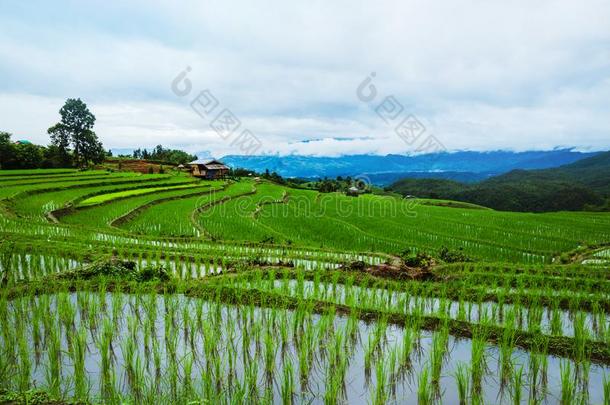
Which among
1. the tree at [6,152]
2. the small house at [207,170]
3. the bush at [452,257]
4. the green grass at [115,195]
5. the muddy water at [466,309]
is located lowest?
the bush at [452,257]

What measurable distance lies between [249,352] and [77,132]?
45102mm

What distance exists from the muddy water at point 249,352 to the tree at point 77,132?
138 feet

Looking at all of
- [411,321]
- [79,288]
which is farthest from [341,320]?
[79,288]

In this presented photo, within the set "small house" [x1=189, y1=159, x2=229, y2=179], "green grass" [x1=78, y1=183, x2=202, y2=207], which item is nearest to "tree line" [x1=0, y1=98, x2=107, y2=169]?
"small house" [x1=189, y1=159, x2=229, y2=179]

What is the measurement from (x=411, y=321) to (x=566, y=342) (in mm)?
1765

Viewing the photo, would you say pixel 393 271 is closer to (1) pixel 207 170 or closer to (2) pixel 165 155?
(1) pixel 207 170

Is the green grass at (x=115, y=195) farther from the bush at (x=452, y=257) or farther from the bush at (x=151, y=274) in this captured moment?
the bush at (x=452, y=257)

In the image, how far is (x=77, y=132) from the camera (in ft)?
139

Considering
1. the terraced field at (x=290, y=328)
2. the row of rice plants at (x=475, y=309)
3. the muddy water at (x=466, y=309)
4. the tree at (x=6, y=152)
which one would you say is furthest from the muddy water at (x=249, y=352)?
the tree at (x=6, y=152)

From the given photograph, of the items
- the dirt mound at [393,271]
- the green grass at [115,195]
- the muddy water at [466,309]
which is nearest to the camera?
the muddy water at [466,309]

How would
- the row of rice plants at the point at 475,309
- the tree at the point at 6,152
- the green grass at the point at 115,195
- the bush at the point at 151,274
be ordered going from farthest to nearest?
the tree at the point at 6,152
the green grass at the point at 115,195
the bush at the point at 151,274
the row of rice plants at the point at 475,309

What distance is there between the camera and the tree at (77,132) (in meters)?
41.9

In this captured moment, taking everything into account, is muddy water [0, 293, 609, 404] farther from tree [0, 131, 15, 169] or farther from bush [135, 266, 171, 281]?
tree [0, 131, 15, 169]

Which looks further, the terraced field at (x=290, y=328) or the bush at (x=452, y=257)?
the bush at (x=452, y=257)
